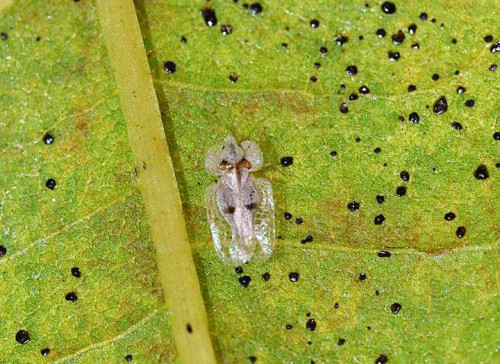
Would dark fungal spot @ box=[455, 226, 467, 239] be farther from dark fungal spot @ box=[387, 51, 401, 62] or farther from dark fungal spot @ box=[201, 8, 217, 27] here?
dark fungal spot @ box=[201, 8, 217, 27]

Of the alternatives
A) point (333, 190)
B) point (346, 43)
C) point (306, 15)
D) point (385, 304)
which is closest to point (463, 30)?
point (346, 43)

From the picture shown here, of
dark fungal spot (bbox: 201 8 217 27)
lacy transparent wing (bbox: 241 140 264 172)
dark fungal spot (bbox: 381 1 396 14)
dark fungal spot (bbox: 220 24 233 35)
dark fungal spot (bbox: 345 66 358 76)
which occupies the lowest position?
lacy transparent wing (bbox: 241 140 264 172)

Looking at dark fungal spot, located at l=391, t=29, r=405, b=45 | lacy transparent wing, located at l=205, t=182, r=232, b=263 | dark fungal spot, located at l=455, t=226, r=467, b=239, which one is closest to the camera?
dark fungal spot, located at l=455, t=226, r=467, b=239

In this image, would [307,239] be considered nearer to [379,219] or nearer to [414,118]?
[379,219]

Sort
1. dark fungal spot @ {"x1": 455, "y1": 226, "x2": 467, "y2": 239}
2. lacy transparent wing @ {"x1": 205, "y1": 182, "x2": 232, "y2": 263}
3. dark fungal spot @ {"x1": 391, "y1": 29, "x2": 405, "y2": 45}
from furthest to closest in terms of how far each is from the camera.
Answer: dark fungal spot @ {"x1": 391, "y1": 29, "x2": 405, "y2": 45} < lacy transparent wing @ {"x1": 205, "y1": 182, "x2": 232, "y2": 263} < dark fungal spot @ {"x1": 455, "y1": 226, "x2": 467, "y2": 239}

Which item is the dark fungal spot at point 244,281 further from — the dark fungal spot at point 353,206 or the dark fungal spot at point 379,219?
the dark fungal spot at point 379,219

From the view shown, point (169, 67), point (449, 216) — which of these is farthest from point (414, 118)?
point (169, 67)

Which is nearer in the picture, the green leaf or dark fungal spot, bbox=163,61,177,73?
the green leaf

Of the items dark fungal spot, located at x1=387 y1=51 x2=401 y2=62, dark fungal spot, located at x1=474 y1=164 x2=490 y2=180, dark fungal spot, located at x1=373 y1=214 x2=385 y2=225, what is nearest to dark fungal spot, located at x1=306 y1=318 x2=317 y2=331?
dark fungal spot, located at x1=373 y1=214 x2=385 y2=225
